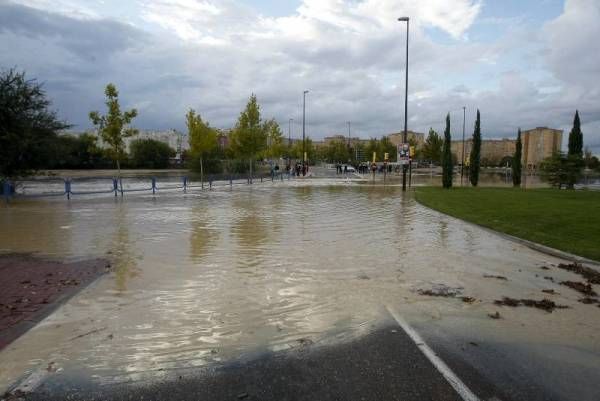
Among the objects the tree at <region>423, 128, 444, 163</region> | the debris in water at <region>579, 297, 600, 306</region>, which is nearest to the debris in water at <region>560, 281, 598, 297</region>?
the debris in water at <region>579, 297, 600, 306</region>

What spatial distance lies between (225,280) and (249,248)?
2.82m

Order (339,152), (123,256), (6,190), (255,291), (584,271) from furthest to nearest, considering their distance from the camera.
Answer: (339,152)
(6,190)
(123,256)
(584,271)
(255,291)

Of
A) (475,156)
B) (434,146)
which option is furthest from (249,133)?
(434,146)

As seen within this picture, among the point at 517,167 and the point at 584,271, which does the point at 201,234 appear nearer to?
the point at 584,271

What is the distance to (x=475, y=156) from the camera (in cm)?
4072

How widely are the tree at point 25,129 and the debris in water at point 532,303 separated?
1748cm

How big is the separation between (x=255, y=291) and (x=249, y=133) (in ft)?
126

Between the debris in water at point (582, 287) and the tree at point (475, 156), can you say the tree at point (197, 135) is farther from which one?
the debris in water at point (582, 287)

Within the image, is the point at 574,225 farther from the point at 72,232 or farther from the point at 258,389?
the point at 72,232

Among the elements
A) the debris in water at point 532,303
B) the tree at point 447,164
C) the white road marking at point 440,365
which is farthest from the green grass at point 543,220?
the tree at point 447,164

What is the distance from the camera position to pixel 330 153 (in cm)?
14050

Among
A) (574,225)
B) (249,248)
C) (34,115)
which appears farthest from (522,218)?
(34,115)

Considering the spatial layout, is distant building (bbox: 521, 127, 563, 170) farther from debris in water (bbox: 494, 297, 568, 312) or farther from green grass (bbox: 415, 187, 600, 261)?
debris in water (bbox: 494, 297, 568, 312)

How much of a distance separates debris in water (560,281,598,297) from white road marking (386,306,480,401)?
3.34 metres
